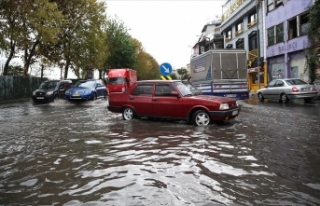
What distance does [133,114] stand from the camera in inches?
428

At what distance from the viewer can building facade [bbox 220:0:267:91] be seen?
105ft

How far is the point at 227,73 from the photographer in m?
17.8

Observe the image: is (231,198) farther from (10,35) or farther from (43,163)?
(10,35)

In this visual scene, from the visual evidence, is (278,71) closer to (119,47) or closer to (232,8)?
(232,8)

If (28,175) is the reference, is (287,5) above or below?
above

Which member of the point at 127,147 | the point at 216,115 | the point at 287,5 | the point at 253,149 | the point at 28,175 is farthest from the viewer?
the point at 287,5

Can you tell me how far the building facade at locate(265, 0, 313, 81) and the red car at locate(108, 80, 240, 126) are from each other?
1626 centimetres

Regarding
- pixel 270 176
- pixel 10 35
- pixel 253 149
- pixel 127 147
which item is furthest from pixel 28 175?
pixel 10 35

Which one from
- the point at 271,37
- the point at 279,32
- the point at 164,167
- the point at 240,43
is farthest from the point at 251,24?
the point at 164,167

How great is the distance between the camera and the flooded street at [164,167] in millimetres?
3814

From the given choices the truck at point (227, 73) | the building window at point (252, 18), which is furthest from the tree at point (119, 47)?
the truck at point (227, 73)

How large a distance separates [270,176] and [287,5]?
83.4 feet

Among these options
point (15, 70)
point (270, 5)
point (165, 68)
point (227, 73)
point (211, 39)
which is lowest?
point (227, 73)

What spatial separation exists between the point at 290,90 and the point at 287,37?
1123cm
